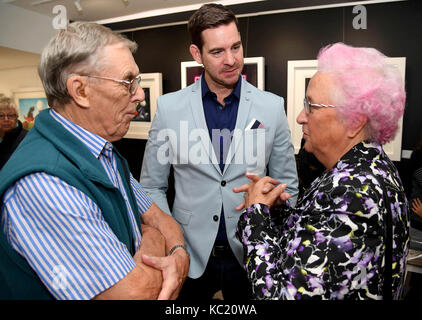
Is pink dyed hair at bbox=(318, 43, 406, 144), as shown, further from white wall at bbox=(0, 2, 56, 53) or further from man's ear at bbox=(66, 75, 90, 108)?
white wall at bbox=(0, 2, 56, 53)

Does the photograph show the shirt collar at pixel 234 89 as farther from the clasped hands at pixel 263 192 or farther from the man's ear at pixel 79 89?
the man's ear at pixel 79 89

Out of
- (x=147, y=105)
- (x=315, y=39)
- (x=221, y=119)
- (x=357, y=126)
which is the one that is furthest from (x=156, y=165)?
(x=147, y=105)

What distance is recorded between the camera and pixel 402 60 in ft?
11.2

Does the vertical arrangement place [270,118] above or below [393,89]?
below

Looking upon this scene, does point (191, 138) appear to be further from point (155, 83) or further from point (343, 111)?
point (155, 83)

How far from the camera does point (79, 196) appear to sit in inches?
37.8

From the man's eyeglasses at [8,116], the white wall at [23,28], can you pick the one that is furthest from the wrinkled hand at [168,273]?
the white wall at [23,28]

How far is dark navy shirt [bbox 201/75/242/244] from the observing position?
2.01 metres

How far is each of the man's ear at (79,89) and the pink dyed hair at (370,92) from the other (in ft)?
3.06

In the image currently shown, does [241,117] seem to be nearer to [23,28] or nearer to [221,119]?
[221,119]

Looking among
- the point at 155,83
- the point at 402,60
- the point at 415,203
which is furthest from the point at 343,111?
the point at 155,83

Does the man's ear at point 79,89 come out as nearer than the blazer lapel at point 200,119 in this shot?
Yes

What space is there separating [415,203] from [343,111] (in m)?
2.55

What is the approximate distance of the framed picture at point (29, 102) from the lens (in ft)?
20.1
